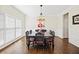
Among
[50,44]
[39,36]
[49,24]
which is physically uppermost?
[49,24]

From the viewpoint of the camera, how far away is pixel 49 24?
11195mm

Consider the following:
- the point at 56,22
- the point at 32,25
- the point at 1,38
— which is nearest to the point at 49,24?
the point at 56,22

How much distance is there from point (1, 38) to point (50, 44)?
2308mm

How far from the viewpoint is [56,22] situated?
11195 mm

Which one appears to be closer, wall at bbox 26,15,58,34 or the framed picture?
the framed picture

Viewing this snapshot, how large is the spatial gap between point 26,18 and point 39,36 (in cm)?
629

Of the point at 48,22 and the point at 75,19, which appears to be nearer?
the point at 75,19

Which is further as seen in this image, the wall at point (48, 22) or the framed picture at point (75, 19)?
Answer: the wall at point (48, 22)
